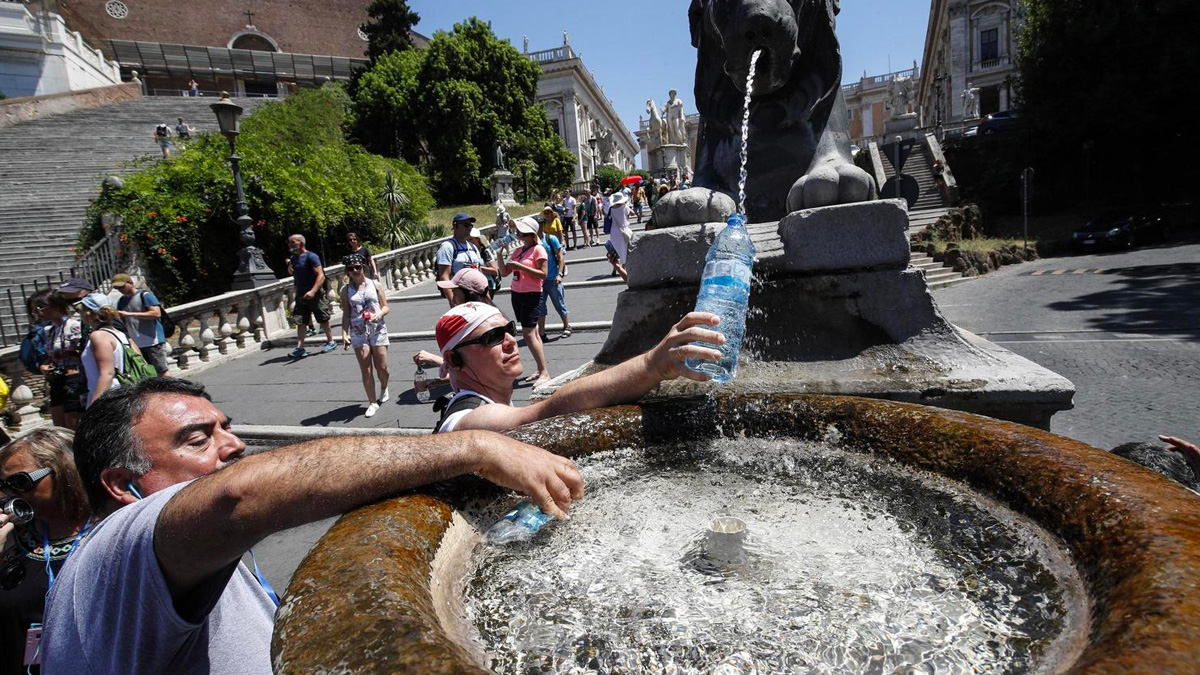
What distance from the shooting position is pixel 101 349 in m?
4.90

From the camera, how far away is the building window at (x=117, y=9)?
160 feet

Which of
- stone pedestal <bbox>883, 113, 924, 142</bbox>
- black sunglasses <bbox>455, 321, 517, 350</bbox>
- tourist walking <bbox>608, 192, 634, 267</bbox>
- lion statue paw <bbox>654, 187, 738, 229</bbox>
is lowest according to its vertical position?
black sunglasses <bbox>455, 321, 517, 350</bbox>

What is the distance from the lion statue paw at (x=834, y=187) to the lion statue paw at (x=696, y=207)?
0.34m

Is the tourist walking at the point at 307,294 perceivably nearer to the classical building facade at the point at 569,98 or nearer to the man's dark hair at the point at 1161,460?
the man's dark hair at the point at 1161,460

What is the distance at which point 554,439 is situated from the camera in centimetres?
184

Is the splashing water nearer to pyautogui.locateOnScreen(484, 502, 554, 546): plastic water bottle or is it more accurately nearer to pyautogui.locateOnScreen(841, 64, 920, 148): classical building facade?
pyautogui.locateOnScreen(484, 502, 554, 546): plastic water bottle

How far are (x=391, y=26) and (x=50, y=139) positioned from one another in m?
21.5

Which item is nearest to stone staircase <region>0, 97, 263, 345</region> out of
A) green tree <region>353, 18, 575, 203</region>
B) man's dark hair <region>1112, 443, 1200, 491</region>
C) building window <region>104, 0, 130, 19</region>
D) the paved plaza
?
the paved plaza

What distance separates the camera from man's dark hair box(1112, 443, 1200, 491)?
196cm

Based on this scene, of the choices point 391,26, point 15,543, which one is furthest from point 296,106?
point 15,543

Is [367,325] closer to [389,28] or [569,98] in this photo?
[389,28]

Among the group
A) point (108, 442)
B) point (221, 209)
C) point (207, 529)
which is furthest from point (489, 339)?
→ point (221, 209)

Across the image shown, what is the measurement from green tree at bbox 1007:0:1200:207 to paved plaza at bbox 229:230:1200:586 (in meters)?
10.4

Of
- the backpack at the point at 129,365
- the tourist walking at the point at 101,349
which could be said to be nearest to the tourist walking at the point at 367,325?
the backpack at the point at 129,365
